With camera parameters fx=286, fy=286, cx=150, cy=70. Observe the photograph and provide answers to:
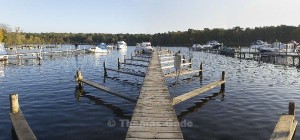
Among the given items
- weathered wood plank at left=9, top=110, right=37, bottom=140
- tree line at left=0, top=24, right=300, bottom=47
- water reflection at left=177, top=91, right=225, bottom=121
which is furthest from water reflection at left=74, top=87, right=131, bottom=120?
tree line at left=0, top=24, right=300, bottom=47

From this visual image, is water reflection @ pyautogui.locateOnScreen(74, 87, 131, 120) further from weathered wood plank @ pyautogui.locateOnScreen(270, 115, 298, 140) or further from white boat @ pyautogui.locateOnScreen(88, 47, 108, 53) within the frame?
white boat @ pyautogui.locateOnScreen(88, 47, 108, 53)

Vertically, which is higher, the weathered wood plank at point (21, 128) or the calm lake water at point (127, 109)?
the weathered wood plank at point (21, 128)

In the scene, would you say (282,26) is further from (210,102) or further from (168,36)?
(210,102)

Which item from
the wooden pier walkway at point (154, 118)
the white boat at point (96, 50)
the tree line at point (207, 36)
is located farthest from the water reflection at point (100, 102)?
the tree line at point (207, 36)

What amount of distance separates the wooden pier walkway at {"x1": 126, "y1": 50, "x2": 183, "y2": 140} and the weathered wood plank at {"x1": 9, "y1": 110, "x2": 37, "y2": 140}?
3.80 m

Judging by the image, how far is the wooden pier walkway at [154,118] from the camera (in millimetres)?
10866

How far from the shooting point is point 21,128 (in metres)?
11.8

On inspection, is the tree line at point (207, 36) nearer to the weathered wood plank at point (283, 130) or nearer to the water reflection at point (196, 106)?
the water reflection at point (196, 106)

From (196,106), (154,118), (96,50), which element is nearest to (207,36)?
(96,50)

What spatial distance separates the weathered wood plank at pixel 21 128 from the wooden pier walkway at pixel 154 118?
380cm

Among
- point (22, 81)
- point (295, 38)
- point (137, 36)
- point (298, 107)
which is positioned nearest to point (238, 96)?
point (298, 107)

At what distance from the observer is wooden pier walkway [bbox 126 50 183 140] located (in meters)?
10.9

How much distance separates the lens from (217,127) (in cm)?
1551

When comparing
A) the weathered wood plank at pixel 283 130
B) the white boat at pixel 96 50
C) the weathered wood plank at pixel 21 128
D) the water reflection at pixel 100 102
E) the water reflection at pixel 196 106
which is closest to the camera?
the weathered wood plank at pixel 283 130
